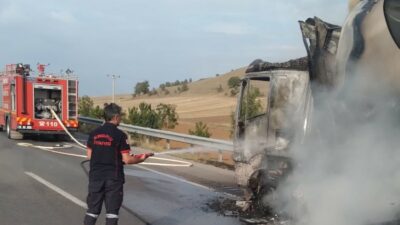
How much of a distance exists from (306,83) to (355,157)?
214 cm

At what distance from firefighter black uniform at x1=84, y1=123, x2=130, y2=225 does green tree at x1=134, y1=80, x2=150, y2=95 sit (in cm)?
11243

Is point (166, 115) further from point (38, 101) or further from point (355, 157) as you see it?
point (355, 157)

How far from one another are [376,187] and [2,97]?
19682mm

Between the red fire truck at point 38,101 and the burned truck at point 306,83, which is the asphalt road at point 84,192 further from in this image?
the red fire truck at point 38,101

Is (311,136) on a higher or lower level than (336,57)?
lower

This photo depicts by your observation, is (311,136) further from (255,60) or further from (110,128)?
(255,60)

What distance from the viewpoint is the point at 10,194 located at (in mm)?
9242

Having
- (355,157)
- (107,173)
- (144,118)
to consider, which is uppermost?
(355,157)

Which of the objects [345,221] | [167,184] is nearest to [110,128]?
[345,221]

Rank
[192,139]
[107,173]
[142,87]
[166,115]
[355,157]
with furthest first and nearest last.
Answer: [142,87]
[166,115]
[192,139]
[107,173]
[355,157]

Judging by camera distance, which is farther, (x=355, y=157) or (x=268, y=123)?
(x=268, y=123)

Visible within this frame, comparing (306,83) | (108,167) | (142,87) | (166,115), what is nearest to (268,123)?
(306,83)

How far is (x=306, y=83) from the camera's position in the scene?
6.68 m

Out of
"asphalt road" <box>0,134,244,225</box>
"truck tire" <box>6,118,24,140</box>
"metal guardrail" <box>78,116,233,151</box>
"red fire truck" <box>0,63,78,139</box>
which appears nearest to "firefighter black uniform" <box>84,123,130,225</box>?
"asphalt road" <box>0,134,244,225</box>
